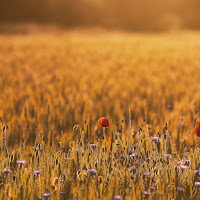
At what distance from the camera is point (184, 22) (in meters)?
35.6

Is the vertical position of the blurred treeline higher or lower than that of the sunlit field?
higher

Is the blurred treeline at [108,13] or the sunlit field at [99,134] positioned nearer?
the sunlit field at [99,134]

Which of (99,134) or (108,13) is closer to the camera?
(99,134)

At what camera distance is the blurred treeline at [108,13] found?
33250mm

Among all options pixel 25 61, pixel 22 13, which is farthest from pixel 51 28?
pixel 25 61

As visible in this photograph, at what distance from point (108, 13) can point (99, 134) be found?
34.7 metres

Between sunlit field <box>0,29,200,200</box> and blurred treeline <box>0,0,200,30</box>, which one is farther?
blurred treeline <box>0,0,200,30</box>

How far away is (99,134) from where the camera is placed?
2.40 meters

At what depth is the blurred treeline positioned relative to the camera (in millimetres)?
33250

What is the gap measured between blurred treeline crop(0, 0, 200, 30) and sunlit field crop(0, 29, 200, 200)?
1075 inches

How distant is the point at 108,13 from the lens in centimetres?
3575

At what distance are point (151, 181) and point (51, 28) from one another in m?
28.7

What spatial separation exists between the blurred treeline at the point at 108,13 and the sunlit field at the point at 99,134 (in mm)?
27303

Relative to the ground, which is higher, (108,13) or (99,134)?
(108,13)
